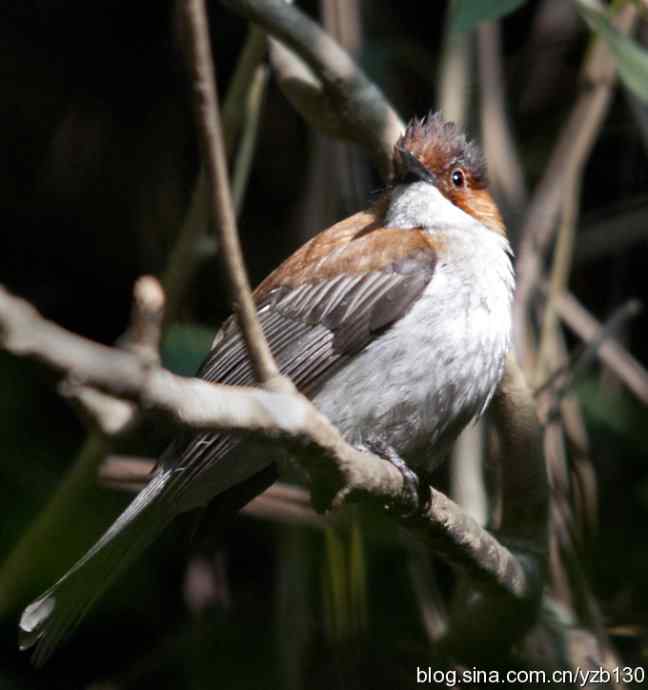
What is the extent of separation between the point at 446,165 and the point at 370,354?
732 mm

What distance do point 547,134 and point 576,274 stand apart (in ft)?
2.03

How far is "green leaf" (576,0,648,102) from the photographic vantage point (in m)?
2.81

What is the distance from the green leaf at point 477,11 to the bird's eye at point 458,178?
0.58 metres

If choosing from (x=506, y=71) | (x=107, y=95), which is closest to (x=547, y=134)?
(x=506, y=71)

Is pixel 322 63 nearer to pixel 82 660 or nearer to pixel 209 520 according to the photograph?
pixel 209 520

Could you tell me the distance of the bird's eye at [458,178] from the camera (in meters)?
3.56

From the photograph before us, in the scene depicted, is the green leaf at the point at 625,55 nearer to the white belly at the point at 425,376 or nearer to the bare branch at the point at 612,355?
the white belly at the point at 425,376

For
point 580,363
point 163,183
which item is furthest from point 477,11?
point 163,183

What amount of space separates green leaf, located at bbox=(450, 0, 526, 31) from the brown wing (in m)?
0.58

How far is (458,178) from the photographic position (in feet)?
11.8

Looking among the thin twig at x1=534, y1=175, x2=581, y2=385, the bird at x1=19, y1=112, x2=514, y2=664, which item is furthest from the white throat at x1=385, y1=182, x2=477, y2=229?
the thin twig at x1=534, y1=175, x2=581, y2=385

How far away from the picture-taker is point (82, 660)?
4.49 meters

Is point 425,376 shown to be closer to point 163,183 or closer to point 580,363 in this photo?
point 580,363

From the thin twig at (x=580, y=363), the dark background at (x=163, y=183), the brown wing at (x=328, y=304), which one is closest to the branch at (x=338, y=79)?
the brown wing at (x=328, y=304)
